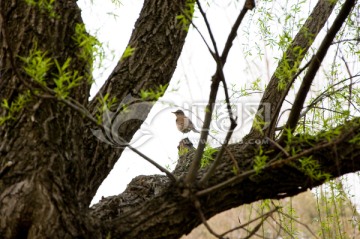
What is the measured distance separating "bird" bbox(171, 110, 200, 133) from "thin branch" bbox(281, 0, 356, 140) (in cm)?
193

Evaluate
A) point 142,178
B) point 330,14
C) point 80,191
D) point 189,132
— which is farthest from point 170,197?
point 189,132

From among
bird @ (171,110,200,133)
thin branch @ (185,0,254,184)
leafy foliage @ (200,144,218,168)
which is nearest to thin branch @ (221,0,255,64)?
thin branch @ (185,0,254,184)

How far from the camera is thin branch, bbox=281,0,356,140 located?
1389mm

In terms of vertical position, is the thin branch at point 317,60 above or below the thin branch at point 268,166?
above

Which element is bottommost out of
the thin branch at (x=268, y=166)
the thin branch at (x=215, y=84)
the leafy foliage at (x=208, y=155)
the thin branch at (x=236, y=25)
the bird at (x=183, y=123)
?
the thin branch at (x=268, y=166)

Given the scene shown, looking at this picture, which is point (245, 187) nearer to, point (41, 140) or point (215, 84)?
point (215, 84)

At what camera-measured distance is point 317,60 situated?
1.42 m

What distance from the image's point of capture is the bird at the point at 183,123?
347cm

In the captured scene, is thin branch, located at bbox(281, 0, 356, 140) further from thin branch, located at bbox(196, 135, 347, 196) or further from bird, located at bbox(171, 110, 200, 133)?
bird, located at bbox(171, 110, 200, 133)

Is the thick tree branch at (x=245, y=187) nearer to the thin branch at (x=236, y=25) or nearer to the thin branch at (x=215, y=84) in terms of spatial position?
the thin branch at (x=215, y=84)

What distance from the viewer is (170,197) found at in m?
1.50

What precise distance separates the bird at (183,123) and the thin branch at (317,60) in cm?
193

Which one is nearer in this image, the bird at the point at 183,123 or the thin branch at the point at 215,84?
the thin branch at the point at 215,84

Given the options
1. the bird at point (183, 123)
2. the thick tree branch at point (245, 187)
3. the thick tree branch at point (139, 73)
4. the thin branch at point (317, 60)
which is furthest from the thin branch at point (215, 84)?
the bird at point (183, 123)
